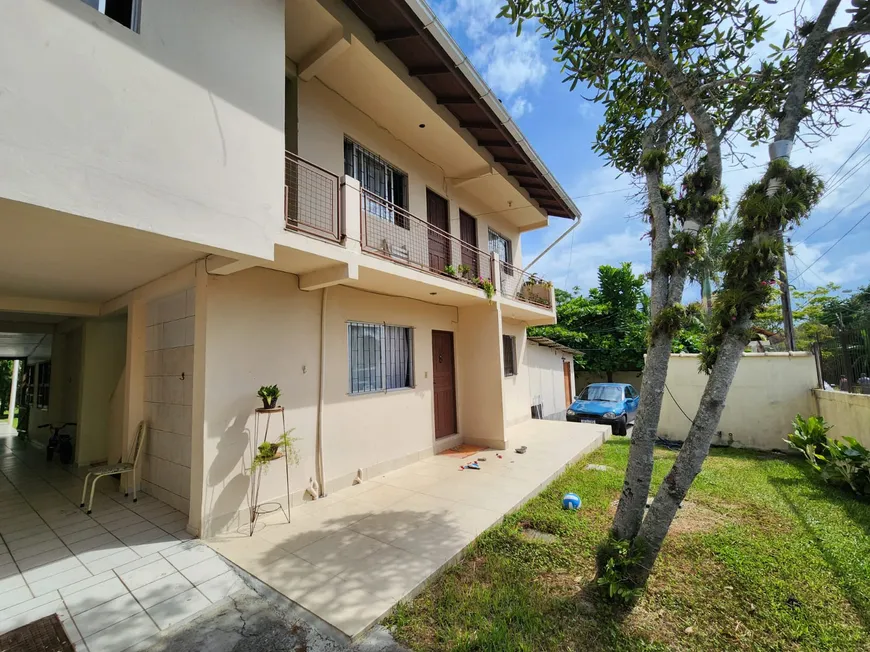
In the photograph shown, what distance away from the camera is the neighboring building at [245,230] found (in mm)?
3143

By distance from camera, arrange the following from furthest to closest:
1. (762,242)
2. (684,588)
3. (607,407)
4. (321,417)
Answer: (607,407) < (321,417) < (684,588) < (762,242)

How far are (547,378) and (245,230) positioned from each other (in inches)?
544

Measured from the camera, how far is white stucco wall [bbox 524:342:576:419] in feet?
46.9

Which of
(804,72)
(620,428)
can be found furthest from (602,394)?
(804,72)

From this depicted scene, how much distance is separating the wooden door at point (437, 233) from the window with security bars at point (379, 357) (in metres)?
2.09

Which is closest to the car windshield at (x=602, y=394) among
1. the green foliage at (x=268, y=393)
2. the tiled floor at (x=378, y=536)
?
the tiled floor at (x=378, y=536)

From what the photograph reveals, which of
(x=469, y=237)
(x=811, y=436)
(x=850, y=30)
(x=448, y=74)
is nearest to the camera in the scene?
(x=850, y=30)

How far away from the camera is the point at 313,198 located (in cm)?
595

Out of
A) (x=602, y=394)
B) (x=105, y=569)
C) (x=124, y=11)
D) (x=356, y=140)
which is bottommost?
(x=105, y=569)

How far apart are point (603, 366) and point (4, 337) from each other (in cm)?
2279

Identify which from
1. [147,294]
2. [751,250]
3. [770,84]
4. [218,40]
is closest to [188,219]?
[218,40]

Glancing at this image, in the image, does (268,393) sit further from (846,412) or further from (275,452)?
(846,412)

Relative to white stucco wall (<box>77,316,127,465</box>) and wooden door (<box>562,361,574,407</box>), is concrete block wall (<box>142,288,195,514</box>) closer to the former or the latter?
white stucco wall (<box>77,316,127,465</box>)

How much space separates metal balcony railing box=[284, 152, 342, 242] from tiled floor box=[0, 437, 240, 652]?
422 centimetres
